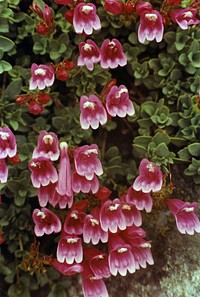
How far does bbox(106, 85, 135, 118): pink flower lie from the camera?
1755mm

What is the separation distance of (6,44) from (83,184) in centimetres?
60

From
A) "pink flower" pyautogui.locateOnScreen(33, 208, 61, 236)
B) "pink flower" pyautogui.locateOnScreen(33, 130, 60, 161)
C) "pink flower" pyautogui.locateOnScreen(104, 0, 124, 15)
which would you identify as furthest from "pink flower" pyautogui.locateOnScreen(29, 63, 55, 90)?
"pink flower" pyautogui.locateOnScreen(33, 208, 61, 236)

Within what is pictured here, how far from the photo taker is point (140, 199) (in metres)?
1.78

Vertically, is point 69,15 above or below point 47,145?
above

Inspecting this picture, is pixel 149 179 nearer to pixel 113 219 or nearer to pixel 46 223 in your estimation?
pixel 113 219

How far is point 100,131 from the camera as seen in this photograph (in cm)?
→ 206

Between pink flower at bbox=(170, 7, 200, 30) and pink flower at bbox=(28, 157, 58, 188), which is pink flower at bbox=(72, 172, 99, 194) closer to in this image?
pink flower at bbox=(28, 157, 58, 188)

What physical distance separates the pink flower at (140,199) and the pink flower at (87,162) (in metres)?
0.14

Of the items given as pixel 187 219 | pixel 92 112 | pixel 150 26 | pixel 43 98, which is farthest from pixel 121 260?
pixel 150 26

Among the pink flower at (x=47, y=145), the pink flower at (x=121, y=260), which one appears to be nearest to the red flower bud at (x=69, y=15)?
the pink flower at (x=47, y=145)

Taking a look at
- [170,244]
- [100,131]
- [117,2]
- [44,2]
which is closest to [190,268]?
[170,244]

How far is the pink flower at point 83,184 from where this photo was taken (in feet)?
5.61

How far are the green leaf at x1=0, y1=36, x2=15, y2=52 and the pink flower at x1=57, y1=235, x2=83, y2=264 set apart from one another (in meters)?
0.70

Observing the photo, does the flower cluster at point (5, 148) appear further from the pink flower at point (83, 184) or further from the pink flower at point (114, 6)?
the pink flower at point (114, 6)
